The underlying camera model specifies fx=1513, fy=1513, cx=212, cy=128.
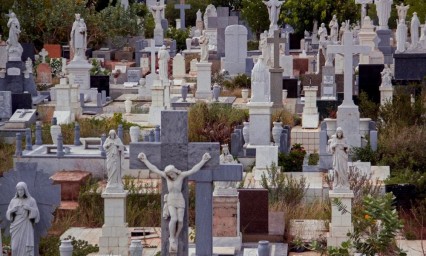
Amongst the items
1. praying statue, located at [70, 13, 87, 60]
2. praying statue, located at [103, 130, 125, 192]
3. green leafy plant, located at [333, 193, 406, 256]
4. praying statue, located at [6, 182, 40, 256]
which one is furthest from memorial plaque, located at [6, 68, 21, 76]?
green leafy plant, located at [333, 193, 406, 256]

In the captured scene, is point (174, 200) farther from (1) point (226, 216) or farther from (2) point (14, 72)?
(2) point (14, 72)

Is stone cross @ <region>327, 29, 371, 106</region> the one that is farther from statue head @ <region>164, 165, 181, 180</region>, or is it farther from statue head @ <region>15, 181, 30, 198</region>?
statue head @ <region>15, 181, 30, 198</region>

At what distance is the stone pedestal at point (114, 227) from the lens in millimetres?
18375

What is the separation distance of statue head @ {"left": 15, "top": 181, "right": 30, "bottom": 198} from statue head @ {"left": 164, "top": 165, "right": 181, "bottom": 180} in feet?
4.74

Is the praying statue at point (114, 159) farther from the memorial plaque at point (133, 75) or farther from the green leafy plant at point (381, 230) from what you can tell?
the memorial plaque at point (133, 75)

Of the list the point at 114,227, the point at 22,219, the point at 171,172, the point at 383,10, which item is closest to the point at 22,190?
the point at 22,219

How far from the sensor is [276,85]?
3070 centimetres

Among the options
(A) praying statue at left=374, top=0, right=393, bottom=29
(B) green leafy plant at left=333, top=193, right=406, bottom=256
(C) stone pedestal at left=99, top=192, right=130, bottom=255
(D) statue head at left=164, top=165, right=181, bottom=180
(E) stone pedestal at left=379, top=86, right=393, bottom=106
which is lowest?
(C) stone pedestal at left=99, top=192, right=130, bottom=255

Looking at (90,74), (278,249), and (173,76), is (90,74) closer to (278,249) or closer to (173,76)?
(173,76)

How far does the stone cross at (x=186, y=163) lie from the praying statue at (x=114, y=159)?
2597mm

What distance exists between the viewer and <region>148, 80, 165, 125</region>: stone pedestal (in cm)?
2953

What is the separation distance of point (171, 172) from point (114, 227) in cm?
331

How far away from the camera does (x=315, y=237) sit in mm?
18938

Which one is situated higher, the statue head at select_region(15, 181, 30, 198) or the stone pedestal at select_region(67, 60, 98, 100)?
the stone pedestal at select_region(67, 60, 98, 100)
